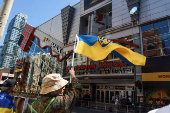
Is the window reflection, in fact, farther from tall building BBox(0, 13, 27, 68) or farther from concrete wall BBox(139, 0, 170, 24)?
tall building BBox(0, 13, 27, 68)

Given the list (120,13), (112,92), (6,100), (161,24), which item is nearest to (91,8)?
(120,13)

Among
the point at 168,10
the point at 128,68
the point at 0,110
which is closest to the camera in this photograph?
the point at 0,110

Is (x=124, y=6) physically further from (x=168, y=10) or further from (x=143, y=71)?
(x=143, y=71)

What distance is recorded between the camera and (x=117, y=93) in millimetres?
20297

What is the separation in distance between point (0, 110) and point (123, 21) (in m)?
21.2

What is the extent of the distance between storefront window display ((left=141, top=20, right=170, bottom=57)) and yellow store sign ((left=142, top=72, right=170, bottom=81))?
276 cm

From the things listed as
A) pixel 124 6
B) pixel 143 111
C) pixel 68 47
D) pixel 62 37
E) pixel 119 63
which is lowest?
pixel 143 111

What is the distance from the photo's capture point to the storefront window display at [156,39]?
16328mm

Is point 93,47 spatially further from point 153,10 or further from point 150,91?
point 153,10

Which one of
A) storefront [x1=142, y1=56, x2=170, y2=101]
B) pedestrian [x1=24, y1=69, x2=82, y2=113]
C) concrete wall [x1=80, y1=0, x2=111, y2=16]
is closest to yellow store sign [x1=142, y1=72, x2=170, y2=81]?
storefront [x1=142, y1=56, x2=170, y2=101]

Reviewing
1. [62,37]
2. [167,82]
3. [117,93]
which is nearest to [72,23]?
[62,37]

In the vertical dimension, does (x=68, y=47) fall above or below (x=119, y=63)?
above

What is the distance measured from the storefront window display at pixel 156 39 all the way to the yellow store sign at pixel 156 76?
276cm

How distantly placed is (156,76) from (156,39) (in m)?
5.40
